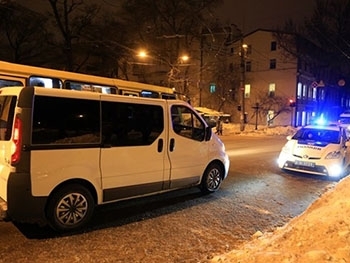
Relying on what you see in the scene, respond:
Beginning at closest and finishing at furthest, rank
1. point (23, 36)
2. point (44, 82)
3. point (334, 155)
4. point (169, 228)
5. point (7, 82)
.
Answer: point (169, 228)
point (334, 155)
point (7, 82)
point (44, 82)
point (23, 36)

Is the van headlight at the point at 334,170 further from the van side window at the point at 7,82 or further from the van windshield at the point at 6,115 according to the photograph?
the van side window at the point at 7,82

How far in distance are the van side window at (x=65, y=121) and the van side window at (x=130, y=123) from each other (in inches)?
7.1

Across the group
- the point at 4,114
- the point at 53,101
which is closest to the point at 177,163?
the point at 53,101

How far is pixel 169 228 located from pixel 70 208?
1521mm

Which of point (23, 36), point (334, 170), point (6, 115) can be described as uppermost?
point (23, 36)

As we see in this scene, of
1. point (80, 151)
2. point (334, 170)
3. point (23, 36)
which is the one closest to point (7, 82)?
point (80, 151)

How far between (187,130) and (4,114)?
3.24 metres

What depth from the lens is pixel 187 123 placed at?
6934 millimetres

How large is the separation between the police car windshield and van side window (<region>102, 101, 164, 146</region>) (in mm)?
5928

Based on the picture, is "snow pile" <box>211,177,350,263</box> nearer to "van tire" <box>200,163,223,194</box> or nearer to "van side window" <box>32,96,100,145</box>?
"van side window" <box>32,96,100,145</box>

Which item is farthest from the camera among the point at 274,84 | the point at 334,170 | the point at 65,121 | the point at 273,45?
the point at 274,84

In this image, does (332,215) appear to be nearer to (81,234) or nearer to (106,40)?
(81,234)

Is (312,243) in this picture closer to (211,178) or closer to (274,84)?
(211,178)

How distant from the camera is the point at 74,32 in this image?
3178 centimetres
